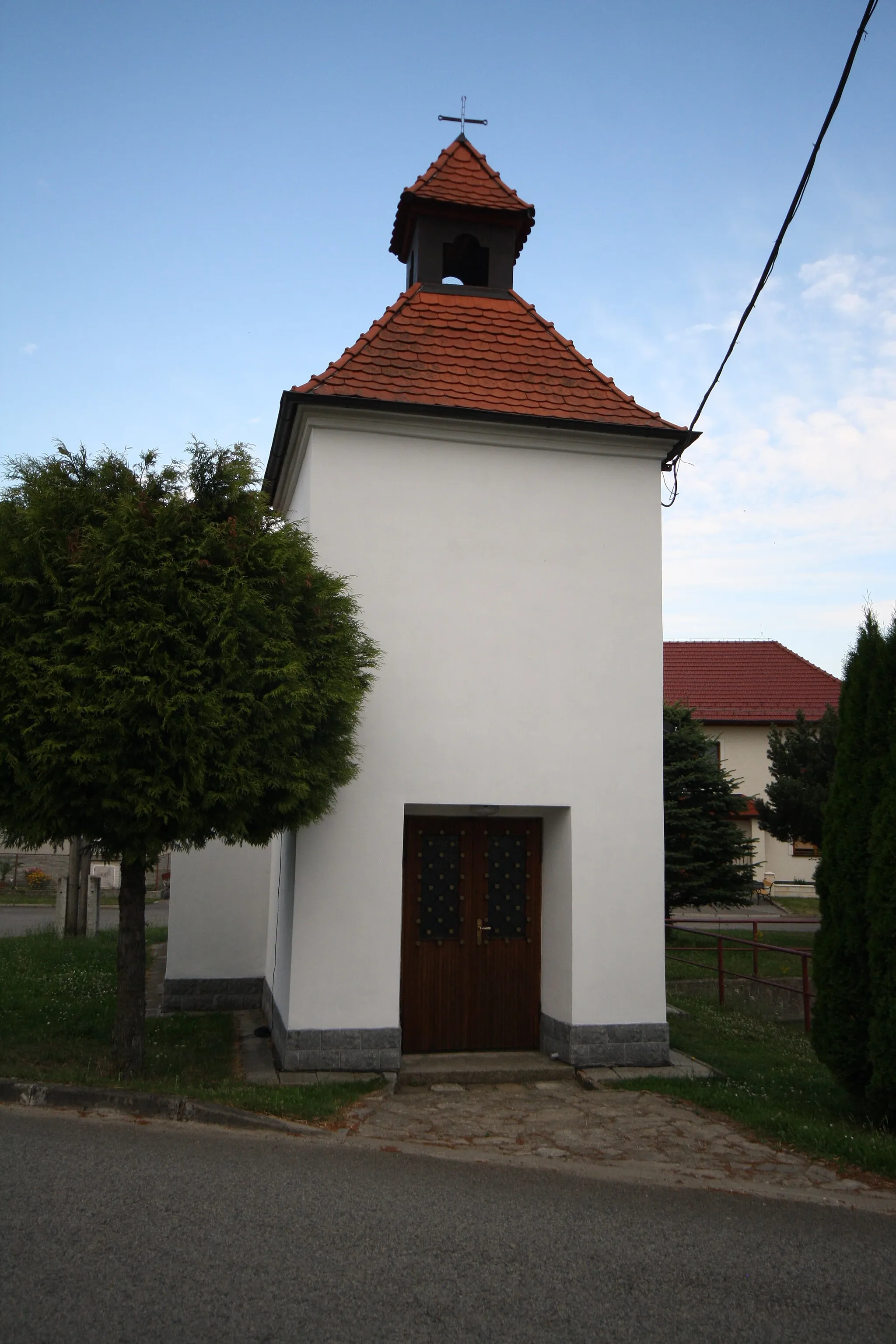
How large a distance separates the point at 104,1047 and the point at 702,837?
1046 centimetres

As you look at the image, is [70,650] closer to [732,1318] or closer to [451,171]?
[732,1318]

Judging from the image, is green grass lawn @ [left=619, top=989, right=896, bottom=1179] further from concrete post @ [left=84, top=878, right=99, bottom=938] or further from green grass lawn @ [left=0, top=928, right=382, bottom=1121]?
concrete post @ [left=84, top=878, right=99, bottom=938]

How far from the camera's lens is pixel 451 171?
1096cm

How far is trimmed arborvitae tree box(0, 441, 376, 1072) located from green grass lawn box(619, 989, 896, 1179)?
3.73 meters

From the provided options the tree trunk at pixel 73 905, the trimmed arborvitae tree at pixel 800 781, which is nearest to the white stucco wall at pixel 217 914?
the tree trunk at pixel 73 905

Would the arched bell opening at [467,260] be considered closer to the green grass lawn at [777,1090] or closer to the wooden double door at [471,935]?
the wooden double door at [471,935]

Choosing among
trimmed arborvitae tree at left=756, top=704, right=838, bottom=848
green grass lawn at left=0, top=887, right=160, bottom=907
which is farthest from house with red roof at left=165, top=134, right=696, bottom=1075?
green grass lawn at left=0, top=887, right=160, bottom=907

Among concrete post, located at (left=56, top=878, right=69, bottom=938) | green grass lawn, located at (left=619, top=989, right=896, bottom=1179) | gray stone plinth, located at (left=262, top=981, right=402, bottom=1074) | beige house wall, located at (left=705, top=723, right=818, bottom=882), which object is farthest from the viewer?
beige house wall, located at (left=705, top=723, right=818, bottom=882)

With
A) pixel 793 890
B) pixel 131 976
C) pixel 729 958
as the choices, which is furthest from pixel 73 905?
pixel 793 890

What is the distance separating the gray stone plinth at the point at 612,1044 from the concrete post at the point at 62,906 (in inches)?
426

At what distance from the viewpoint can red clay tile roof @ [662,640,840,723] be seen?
34.2 m

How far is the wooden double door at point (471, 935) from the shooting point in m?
8.61

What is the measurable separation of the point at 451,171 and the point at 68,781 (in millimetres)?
8168

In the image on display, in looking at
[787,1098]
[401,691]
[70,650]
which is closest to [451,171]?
[401,691]
